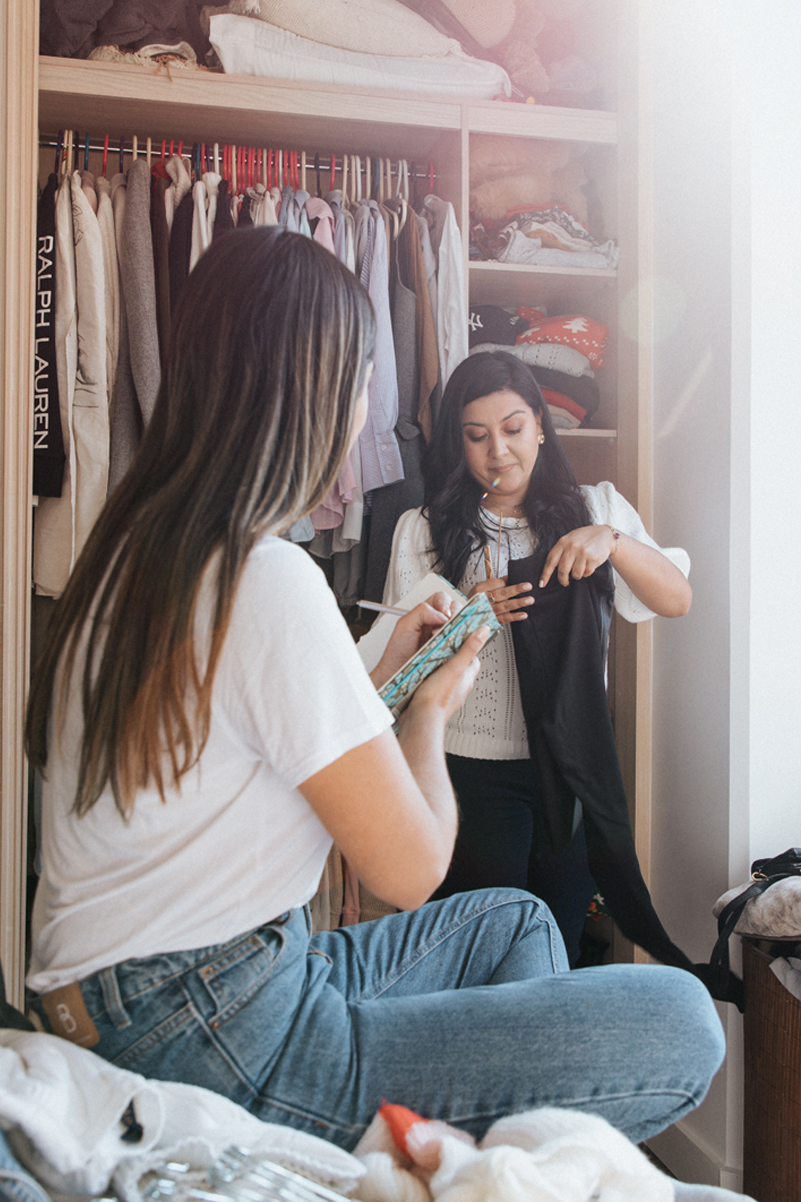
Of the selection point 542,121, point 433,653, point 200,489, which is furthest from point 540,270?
point 200,489

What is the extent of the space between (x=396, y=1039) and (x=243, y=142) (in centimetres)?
217

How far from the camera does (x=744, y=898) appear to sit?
5.23 ft

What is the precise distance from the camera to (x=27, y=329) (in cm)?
176

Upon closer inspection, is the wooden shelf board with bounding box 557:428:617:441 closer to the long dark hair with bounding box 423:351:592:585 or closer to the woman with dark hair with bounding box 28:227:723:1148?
the long dark hair with bounding box 423:351:592:585

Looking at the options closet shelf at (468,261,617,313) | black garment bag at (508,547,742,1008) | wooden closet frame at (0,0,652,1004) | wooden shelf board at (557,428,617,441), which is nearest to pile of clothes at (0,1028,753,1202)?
black garment bag at (508,547,742,1008)

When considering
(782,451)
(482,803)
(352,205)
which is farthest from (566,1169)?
A: (352,205)

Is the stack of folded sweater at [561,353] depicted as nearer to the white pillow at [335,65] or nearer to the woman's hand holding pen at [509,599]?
the white pillow at [335,65]

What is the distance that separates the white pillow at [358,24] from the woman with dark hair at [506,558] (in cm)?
88

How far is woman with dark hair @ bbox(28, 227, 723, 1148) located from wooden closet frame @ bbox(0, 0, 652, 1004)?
1020 mm

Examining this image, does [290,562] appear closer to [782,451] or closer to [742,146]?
[782,451]

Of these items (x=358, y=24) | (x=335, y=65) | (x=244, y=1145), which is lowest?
(x=244, y=1145)

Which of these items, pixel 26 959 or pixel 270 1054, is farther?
pixel 26 959

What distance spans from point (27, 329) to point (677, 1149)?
2.13m

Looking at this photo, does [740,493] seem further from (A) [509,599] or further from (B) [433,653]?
(B) [433,653]
